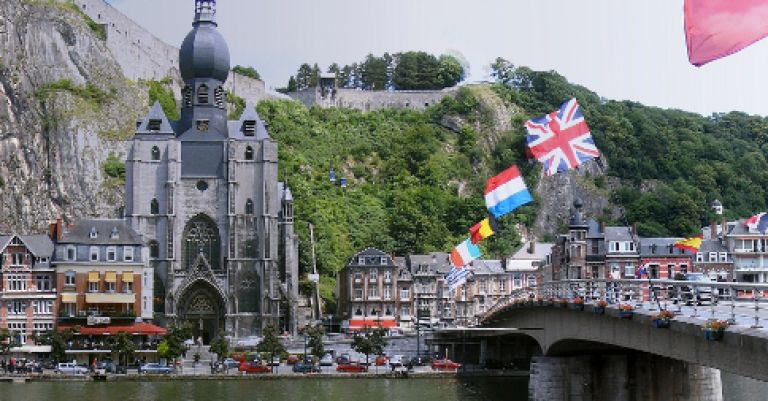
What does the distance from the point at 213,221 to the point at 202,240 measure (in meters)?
1.83

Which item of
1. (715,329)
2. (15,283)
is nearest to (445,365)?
(15,283)

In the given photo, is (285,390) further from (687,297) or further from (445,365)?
(687,297)

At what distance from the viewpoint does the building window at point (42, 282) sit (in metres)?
88.9

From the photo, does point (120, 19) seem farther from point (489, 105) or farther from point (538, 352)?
point (538, 352)

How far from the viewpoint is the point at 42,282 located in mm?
89250

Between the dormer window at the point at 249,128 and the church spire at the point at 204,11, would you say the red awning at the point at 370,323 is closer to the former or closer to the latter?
the dormer window at the point at 249,128

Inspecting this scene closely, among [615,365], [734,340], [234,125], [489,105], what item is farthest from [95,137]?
[734,340]

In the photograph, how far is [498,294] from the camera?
4690 inches

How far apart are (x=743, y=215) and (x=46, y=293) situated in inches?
3597

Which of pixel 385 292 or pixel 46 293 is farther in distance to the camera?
pixel 385 292

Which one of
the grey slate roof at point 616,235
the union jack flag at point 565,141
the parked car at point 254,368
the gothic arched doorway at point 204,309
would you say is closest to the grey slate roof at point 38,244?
the gothic arched doorway at point 204,309

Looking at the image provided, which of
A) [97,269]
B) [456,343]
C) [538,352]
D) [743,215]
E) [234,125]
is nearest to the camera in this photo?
[538,352]

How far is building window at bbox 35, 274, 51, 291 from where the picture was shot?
88.9 metres

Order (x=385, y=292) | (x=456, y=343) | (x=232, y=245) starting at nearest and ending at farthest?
1. (x=456, y=343)
2. (x=232, y=245)
3. (x=385, y=292)
